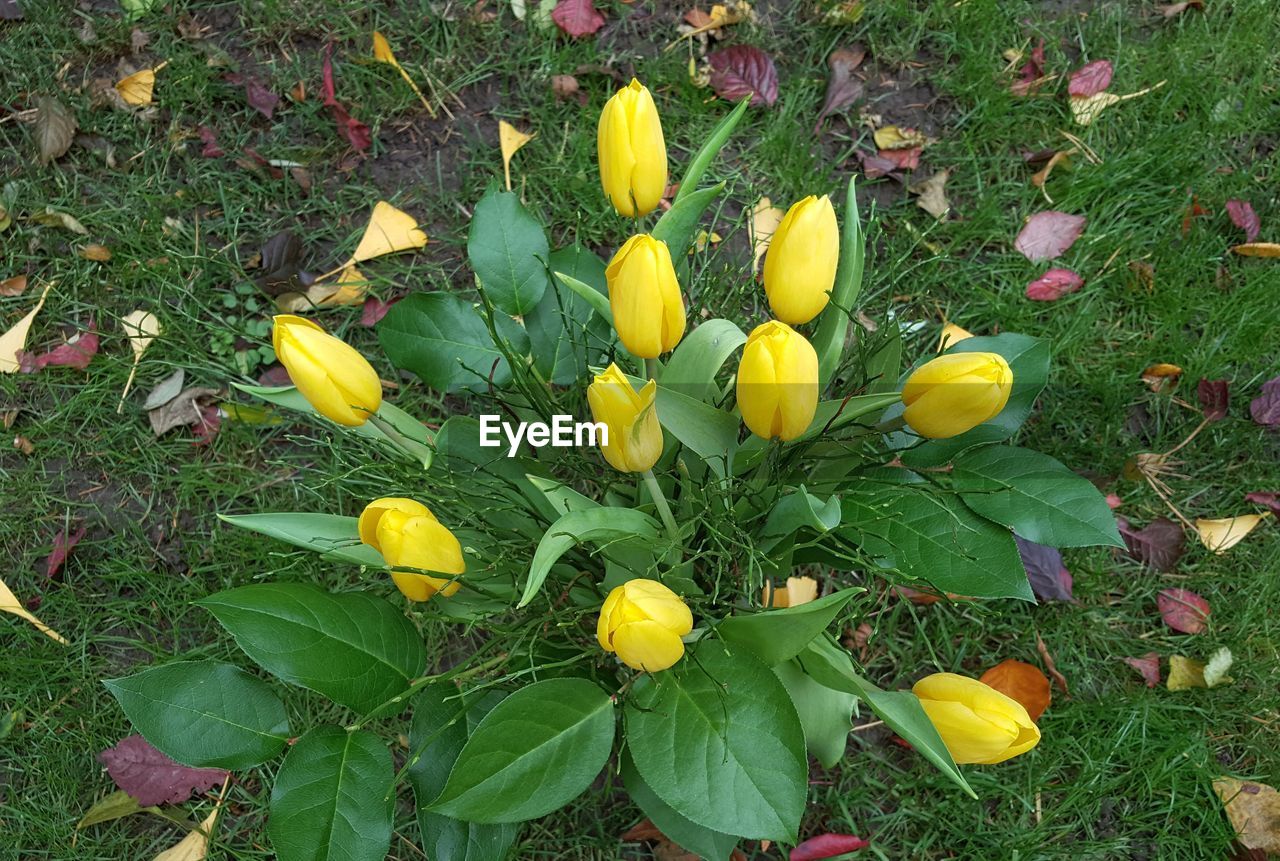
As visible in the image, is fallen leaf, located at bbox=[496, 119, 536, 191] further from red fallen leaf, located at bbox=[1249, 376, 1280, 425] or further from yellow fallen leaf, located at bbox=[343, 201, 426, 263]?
red fallen leaf, located at bbox=[1249, 376, 1280, 425]

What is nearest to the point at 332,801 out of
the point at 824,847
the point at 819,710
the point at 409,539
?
the point at 409,539

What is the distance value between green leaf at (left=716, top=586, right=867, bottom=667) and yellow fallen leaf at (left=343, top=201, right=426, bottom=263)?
1109mm

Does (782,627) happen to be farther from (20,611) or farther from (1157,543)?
(20,611)

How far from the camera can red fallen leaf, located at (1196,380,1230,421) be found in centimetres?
159

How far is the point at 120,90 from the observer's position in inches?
74.2

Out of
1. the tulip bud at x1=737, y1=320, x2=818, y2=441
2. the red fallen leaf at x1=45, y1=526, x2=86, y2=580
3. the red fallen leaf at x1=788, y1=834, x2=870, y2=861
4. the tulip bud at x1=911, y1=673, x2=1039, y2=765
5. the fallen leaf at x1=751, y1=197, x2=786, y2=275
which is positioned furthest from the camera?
the fallen leaf at x1=751, y1=197, x2=786, y2=275

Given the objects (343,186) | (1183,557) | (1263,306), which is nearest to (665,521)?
(1183,557)

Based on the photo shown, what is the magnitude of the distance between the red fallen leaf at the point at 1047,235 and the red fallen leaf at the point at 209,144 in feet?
4.79

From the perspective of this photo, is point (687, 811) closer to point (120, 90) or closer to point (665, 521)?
point (665, 521)

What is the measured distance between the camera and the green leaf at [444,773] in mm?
899

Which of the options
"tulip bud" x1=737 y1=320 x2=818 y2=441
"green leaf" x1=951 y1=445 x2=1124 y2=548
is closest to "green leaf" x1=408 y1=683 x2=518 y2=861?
"tulip bud" x1=737 y1=320 x2=818 y2=441

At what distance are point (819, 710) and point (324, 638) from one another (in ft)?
1.64

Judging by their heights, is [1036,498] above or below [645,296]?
below

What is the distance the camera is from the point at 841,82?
1.84 meters
